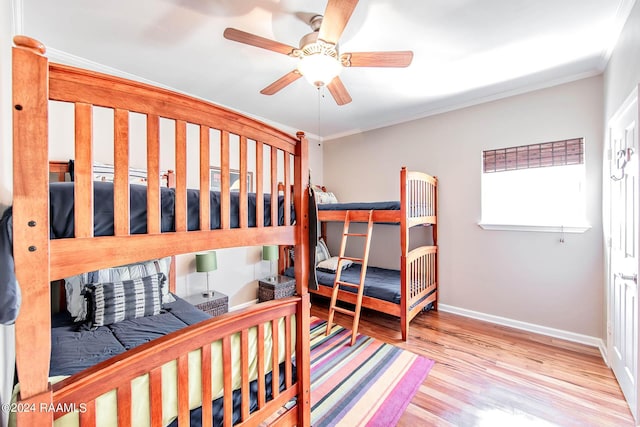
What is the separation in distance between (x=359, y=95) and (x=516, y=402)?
3.04 metres

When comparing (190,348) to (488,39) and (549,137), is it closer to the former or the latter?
(488,39)

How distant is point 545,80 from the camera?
8.60 feet

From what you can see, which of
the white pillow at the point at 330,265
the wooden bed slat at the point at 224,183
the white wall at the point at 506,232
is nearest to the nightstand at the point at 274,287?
the white pillow at the point at 330,265

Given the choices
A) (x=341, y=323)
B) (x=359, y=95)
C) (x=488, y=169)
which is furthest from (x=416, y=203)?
(x=341, y=323)

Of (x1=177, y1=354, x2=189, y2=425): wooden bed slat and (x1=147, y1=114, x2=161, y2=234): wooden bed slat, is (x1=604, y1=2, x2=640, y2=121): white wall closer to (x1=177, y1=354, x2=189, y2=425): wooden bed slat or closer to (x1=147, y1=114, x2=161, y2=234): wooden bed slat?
(x1=147, y1=114, x2=161, y2=234): wooden bed slat

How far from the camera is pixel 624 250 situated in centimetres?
177

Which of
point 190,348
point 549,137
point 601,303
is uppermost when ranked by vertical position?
point 549,137

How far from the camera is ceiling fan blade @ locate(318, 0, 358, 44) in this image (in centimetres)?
127

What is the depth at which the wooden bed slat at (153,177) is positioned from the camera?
0.93m

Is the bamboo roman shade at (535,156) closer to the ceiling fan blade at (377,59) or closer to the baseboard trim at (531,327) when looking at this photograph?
the baseboard trim at (531,327)

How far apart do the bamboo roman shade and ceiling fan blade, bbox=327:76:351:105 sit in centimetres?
192

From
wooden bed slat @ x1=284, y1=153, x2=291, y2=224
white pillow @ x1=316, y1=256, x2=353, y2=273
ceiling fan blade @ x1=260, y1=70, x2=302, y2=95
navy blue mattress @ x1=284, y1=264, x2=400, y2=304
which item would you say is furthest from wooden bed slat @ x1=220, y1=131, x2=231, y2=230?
white pillow @ x1=316, y1=256, x2=353, y2=273

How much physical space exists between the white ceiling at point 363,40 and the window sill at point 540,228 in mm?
1441

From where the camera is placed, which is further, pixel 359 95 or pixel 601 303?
pixel 359 95
